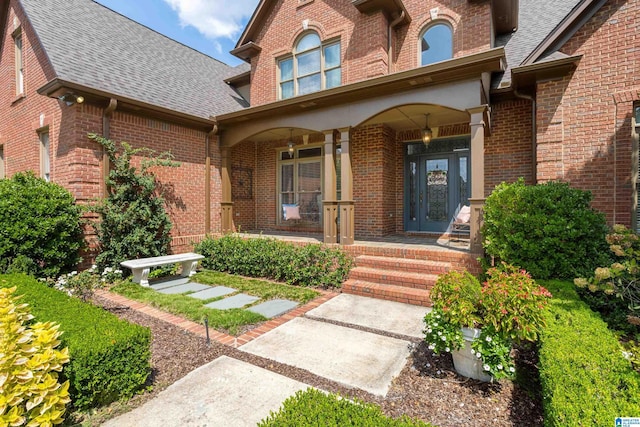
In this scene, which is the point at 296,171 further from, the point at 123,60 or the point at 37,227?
the point at 37,227

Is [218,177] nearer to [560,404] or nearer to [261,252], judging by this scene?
[261,252]

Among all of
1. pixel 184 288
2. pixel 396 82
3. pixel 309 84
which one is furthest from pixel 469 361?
pixel 309 84

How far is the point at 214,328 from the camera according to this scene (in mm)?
4059

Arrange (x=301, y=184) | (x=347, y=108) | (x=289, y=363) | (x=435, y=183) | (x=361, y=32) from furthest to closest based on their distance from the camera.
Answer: (x=301, y=184) < (x=435, y=183) < (x=361, y=32) < (x=347, y=108) < (x=289, y=363)

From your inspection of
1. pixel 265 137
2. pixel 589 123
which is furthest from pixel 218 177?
pixel 589 123

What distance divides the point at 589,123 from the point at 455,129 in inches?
113

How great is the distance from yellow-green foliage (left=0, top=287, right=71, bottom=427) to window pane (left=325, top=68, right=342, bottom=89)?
817 cm

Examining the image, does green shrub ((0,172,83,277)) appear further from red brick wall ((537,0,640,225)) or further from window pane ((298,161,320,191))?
red brick wall ((537,0,640,225))

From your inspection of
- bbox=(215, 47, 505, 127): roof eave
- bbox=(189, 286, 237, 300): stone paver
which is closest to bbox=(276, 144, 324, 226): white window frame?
bbox=(215, 47, 505, 127): roof eave

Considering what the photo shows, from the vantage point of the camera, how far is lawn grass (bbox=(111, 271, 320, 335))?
167 inches

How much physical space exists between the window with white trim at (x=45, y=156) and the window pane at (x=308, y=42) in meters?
7.01

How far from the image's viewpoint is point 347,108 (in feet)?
22.3

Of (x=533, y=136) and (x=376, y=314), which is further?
(x=533, y=136)

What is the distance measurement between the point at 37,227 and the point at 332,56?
777 cm
